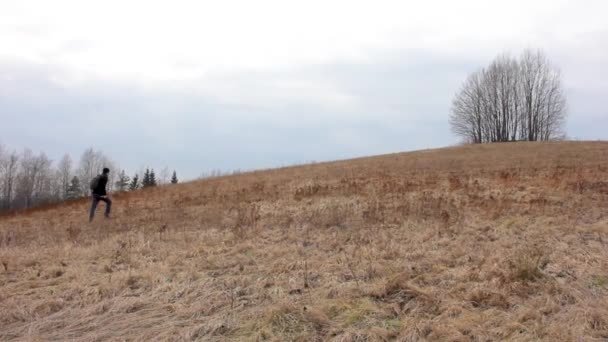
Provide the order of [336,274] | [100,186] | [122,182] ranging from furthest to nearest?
[122,182]
[100,186]
[336,274]

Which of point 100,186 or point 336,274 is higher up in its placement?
point 100,186

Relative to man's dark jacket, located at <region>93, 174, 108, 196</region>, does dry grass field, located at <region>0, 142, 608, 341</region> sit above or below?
below

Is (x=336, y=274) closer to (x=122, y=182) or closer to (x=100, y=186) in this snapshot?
(x=100, y=186)

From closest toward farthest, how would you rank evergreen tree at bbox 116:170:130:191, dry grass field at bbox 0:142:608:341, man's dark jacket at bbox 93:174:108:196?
dry grass field at bbox 0:142:608:341
man's dark jacket at bbox 93:174:108:196
evergreen tree at bbox 116:170:130:191

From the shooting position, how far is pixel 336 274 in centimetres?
556

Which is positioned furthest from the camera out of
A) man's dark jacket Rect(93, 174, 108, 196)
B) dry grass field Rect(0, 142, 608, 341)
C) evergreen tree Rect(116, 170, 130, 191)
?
evergreen tree Rect(116, 170, 130, 191)

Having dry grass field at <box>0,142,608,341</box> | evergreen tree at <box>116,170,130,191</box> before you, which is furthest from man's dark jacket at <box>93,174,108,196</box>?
evergreen tree at <box>116,170,130,191</box>

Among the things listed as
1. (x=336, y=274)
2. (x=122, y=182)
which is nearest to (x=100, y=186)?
(x=336, y=274)

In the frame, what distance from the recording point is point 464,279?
16.1ft

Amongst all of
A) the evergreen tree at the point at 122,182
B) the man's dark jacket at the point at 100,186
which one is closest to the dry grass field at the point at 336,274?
the man's dark jacket at the point at 100,186

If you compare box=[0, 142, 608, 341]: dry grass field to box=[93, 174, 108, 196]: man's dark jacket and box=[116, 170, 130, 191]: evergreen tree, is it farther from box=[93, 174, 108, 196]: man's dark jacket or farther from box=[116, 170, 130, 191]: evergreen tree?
box=[116, 170, 130, 191]: evergreen tree

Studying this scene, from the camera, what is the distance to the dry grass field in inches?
162

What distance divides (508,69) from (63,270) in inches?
2460

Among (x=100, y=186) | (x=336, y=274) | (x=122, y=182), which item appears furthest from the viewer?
(x=122, y=182)
